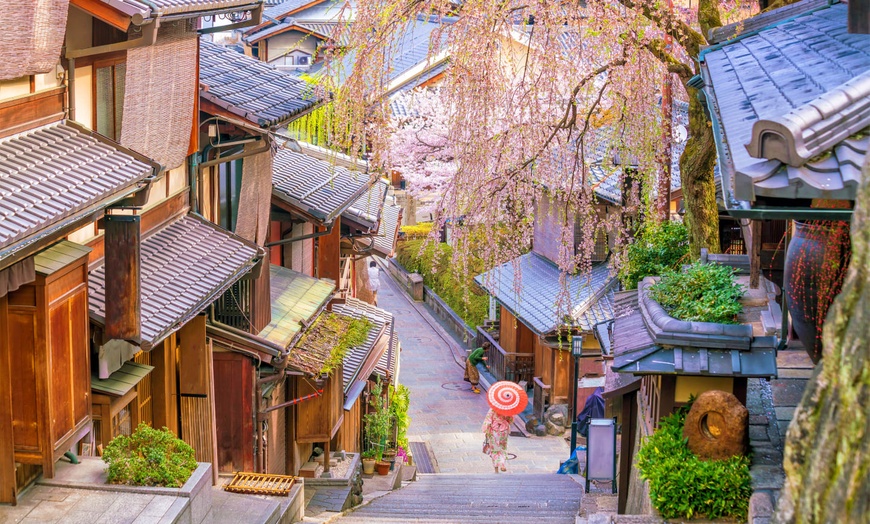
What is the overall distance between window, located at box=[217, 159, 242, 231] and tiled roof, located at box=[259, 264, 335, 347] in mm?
1753

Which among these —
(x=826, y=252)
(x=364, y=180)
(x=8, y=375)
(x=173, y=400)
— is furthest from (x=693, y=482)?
(x=364, y=180)

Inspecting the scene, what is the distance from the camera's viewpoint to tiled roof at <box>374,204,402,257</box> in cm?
2535

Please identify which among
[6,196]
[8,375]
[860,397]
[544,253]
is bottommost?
[544,253]

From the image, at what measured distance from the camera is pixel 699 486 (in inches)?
325

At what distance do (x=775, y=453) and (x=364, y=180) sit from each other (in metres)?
14.3

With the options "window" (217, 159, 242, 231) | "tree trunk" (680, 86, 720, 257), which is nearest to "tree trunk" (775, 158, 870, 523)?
"tree trunk" (680, 86, 720, 257)

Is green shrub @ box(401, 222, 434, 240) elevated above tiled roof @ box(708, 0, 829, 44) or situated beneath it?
situated beneath

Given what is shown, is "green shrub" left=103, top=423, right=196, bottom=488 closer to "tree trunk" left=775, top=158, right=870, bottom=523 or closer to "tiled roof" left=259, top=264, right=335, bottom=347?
"tiled roof" left=259, top=264, right=335, bottom=347

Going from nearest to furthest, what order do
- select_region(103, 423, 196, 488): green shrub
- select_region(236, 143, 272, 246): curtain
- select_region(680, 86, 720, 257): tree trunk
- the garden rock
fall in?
select_region(103, 423, 196, 488): green shrub
select_region(680, 86, 720, 257): tree trunk
select_region(236, 143, 272, 246): curtain
the garden rock

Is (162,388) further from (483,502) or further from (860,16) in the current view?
(860,16)

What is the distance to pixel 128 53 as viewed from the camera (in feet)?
34.5

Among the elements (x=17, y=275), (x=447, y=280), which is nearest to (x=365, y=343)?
(x=17, y=275)

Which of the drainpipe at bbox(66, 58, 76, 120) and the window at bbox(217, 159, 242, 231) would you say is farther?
the window at bbox(217, 159, 242, 231)

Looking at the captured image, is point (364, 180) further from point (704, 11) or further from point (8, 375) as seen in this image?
point (8, 375)
